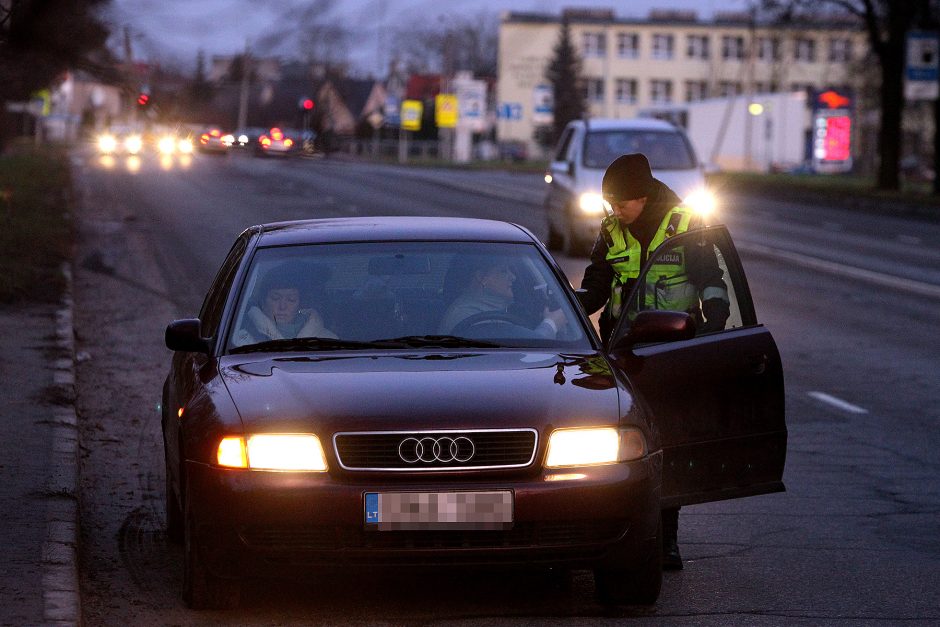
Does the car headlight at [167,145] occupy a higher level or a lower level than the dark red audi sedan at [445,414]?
higher

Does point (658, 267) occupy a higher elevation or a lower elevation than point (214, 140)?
lower

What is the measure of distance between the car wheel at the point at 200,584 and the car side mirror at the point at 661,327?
1.69 metres

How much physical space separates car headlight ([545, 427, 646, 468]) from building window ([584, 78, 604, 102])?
13270 cm

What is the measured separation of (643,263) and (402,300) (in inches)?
46.5

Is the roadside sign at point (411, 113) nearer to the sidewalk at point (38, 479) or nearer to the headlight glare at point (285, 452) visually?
the sidewalk at point (38, 479)

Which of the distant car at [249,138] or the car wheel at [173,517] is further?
the car wheel at [173,517]

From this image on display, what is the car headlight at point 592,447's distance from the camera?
5.70m

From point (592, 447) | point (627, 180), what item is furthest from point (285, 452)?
point (627, 180)

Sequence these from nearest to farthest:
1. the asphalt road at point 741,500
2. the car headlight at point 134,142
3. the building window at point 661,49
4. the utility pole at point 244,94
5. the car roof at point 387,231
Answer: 1. the utility pole at point 244,94
2. the car headlight at point 134,142
3. the asphalt road at point 741,500
4. the car roof at point 387,231
5. the building window at point 661,49

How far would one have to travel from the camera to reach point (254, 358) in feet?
20.9

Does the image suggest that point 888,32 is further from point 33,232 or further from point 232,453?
point 232,453

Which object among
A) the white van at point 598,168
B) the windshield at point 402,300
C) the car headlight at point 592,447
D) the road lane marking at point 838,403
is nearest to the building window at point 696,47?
the white van at point 598,168

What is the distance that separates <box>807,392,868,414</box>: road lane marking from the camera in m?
11.4

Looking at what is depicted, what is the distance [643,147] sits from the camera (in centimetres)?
2298
